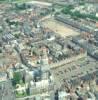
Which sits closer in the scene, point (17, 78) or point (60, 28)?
point (17, 78)

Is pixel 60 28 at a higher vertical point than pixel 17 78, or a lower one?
lower

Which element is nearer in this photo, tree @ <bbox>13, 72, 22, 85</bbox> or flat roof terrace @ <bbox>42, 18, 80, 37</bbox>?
→ tree @ <bbox>13, 72, 22, 85</bbox>

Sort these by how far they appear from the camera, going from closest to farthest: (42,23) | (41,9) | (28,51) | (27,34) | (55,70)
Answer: (55,70) < (28,51) < (27,34) < (42,23) < (41,9)

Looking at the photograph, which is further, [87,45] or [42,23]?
[42,23]

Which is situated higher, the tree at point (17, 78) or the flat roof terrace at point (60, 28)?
the tree at point (17, 78)

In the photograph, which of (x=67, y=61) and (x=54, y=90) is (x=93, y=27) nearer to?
(x=67, y=61)

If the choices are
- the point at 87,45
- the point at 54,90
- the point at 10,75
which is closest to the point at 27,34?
the point at 87,45

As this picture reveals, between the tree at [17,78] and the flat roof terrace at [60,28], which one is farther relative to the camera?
the flat roof terrace at [60,28]

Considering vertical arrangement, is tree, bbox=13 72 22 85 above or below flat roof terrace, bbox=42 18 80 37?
above

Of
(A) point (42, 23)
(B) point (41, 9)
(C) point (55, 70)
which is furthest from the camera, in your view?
(B) point (41, 9)

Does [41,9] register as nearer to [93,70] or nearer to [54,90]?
[93,70]

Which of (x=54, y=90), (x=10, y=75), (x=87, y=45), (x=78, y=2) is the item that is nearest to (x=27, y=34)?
(x=87, y=45)
